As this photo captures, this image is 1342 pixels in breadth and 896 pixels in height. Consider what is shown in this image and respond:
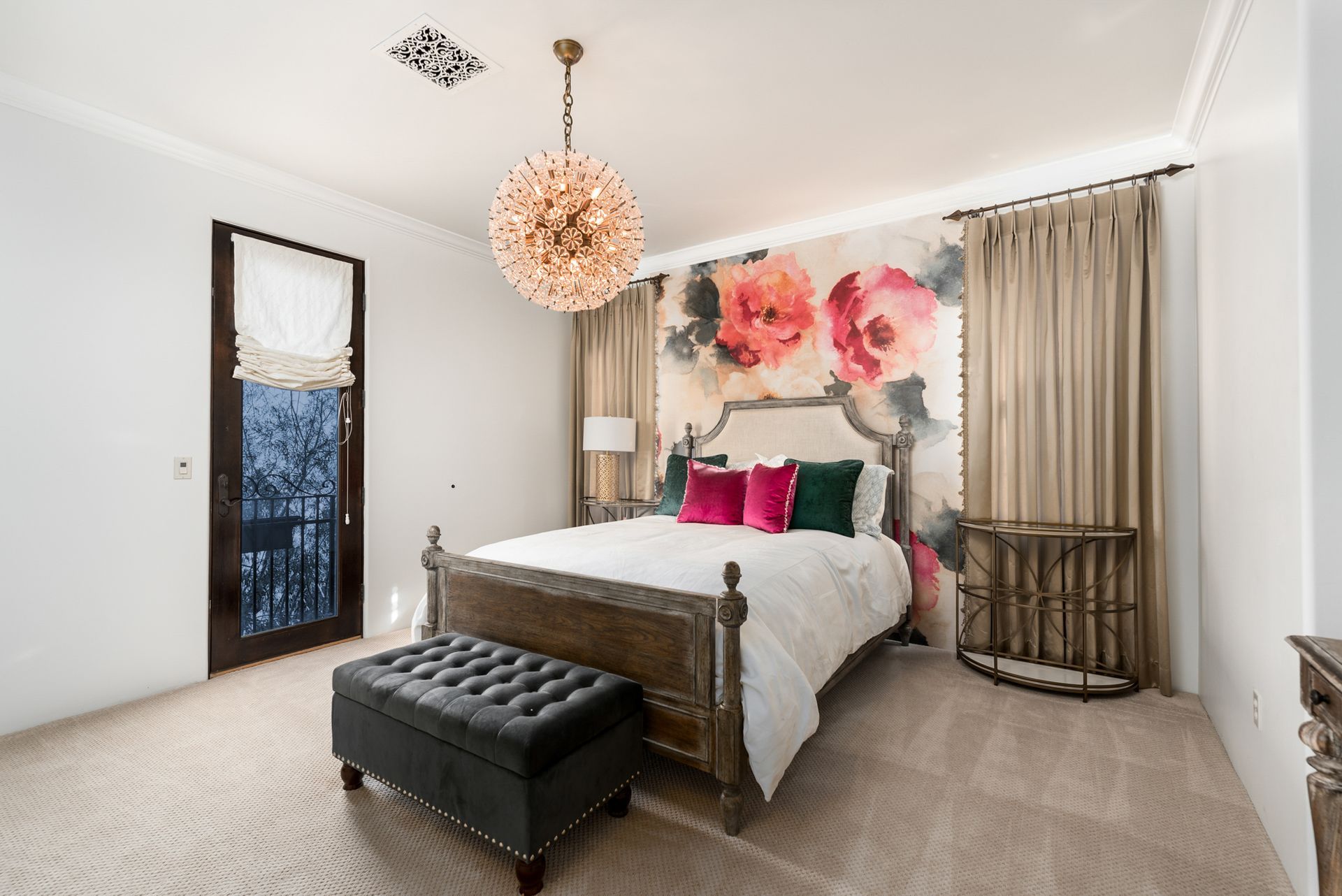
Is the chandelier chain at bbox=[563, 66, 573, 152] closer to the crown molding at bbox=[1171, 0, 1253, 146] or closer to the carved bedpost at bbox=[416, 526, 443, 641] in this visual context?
the carved bedpost at bbox=[416, 526, 443, 641]

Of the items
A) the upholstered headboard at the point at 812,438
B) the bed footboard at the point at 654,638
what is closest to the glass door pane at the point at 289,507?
the bed footboard at the point at 654,638

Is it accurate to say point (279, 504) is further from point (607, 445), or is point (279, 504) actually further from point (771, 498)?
point (771, 498)

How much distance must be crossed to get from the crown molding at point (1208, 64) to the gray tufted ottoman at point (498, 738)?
3.09m

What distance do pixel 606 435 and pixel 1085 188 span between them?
10.9 ft

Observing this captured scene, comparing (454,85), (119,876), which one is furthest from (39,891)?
(454,85)

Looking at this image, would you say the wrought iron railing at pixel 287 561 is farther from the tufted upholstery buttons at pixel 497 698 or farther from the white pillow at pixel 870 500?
the white pillow at pixel 870 500

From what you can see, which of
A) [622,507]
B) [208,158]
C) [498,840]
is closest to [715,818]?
[498,840]

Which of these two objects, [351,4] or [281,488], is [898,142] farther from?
[281,488]

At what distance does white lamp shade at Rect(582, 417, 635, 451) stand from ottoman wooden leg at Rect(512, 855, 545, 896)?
10.7ft

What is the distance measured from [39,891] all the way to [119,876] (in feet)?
0.57

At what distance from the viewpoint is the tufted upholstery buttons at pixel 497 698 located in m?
1.61

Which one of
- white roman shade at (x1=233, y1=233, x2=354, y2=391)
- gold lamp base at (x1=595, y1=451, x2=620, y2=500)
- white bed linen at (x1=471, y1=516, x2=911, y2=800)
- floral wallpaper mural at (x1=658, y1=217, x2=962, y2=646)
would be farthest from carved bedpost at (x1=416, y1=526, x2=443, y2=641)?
floral wallpaper mural at (x1=658, y1=217, x2=962, y2=646)

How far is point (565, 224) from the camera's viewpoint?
2.19 metres

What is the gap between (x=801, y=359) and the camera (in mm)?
4223
